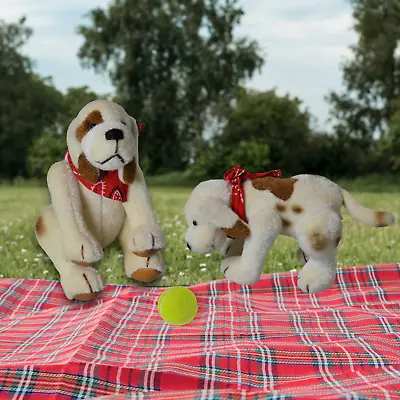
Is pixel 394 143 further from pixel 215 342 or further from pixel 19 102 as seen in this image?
pixel 215 342

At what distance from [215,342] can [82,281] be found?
251 mm

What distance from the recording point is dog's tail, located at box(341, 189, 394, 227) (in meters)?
0.94

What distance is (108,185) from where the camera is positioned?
1006mm

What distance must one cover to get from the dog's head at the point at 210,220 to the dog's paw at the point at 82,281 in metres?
0.18

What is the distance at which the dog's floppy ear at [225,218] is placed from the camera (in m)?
0.91

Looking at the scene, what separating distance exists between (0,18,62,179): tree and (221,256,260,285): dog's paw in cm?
148

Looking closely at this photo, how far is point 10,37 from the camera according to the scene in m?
2.47

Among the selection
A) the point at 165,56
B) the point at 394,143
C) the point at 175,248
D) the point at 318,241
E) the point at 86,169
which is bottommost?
the point at 175,248

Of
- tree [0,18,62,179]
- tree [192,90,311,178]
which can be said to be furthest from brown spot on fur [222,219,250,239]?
tree [0,18,62,179]

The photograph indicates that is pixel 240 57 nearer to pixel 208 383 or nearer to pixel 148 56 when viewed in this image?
pixel 148 56

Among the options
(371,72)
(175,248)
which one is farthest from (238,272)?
(371,72)

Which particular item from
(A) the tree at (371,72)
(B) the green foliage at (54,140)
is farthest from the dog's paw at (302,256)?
(A) the tree at (371,72)

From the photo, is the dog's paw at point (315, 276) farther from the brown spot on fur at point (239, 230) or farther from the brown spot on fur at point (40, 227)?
the brown spot on fur at point (40, 227)

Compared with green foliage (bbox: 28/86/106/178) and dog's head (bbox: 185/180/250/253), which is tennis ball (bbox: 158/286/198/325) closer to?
dog's head (bbox: 185/180/250/253)
